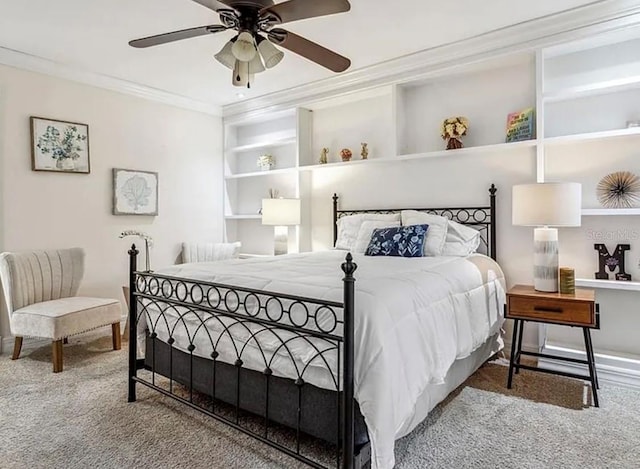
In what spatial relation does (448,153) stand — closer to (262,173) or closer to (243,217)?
(262,173)

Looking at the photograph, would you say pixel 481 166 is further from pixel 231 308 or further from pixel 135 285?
pixel 135 285

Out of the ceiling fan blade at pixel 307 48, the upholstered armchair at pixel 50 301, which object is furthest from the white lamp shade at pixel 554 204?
the upholstered armchair at pixel 50 301

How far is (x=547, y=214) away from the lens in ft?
8.72

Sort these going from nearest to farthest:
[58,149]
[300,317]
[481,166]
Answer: [300,317], [481,166], [58,149]

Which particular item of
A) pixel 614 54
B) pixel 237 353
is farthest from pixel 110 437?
pixel 614 54

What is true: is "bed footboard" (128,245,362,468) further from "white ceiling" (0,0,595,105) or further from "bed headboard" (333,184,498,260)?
"bed headboard" (333,184,498,260)

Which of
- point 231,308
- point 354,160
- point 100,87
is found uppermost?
point 100,87

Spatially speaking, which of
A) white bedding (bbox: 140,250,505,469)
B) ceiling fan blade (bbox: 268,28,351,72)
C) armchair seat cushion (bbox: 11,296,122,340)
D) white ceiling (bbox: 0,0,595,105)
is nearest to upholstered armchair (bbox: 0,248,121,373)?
armchair seat cushion (bbox: 11,296,122,340)

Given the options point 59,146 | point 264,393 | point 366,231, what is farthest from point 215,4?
point 59,146

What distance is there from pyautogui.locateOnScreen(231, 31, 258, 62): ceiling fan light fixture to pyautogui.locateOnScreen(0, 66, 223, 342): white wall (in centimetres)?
261

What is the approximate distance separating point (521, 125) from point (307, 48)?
1.90m

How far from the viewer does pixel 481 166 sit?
363 cm

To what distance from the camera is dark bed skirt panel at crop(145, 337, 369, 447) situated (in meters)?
1.75

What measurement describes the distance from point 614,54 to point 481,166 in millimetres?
1205
